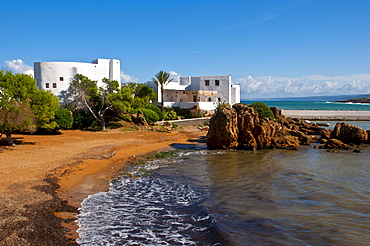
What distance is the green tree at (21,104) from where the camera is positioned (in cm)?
1864

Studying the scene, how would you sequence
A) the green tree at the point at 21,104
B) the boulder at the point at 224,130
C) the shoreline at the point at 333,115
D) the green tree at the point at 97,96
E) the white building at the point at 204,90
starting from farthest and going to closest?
the shoreline at the point at 333,115 → the white building at the point at 204,90 → the green tree at the point at 97,96 → the boulder at the point at 224,130 → the green tree at the point at 21,104

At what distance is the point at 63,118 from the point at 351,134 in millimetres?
26393

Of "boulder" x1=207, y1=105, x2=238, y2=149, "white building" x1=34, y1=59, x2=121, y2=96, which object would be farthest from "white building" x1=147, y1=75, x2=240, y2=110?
"boulder" x1=207, y1=105, x2=238, y2=149

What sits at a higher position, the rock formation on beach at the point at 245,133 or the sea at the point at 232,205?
the rock formation on beach at the point at 245,133

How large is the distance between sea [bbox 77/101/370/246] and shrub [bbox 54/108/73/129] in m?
13.5

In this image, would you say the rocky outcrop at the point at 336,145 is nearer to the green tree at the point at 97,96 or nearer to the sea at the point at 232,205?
the sea at the point at 232,205

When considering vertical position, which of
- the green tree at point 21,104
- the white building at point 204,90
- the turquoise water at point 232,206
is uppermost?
the white building at point 204,90

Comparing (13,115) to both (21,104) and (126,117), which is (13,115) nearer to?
(21,104)

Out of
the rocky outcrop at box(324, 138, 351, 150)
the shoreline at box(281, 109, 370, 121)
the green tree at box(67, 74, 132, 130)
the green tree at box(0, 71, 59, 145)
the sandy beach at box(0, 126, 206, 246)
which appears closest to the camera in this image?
the sandy beach at box(0, 126, 206, 246)

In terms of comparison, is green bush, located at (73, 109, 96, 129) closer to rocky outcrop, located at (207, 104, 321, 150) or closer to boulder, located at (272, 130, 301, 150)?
rocky outcrop, located at (207, 104, 321, 150)

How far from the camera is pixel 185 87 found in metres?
58.9

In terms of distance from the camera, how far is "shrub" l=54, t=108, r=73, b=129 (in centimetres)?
2855

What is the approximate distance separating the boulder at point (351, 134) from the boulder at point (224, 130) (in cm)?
1035

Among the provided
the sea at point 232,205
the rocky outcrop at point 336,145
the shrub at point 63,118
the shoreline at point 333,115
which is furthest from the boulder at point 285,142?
the shoreline at point 333,115
